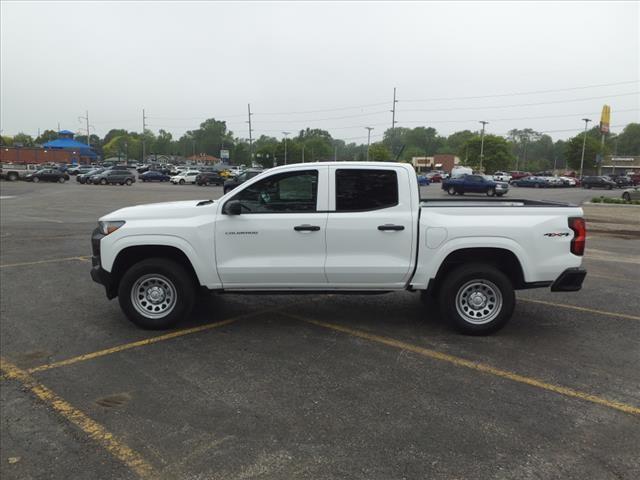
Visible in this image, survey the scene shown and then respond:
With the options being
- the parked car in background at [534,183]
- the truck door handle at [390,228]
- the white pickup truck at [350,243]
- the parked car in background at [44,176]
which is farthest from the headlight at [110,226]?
the parked car in background at [534,183]

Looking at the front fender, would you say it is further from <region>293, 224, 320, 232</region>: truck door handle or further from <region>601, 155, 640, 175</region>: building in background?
<region>601, 155, 640, 175</region>: building in background

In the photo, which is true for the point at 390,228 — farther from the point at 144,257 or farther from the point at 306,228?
the point at 144,257

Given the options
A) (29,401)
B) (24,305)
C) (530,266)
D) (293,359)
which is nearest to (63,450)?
(29,401)

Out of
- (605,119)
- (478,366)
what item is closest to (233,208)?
(478,366)

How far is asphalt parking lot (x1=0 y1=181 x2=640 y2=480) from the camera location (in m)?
3.31

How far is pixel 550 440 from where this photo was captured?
11.6ft

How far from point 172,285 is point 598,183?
61.6 m

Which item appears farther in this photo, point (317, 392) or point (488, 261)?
point (488, 261)

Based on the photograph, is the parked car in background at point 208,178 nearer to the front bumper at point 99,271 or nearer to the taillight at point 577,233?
the front bumper at point 99,271

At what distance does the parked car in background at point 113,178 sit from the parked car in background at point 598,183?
49.4 meters

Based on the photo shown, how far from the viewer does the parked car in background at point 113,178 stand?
47.4 m

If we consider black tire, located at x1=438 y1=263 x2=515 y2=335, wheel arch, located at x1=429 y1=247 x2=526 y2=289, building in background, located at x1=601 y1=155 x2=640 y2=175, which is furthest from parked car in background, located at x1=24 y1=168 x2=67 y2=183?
building in background, located at x1=601 y1=155 x2=640 y2=175

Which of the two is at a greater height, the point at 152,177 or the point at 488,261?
the point at 488,261

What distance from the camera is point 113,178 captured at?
47781mm
